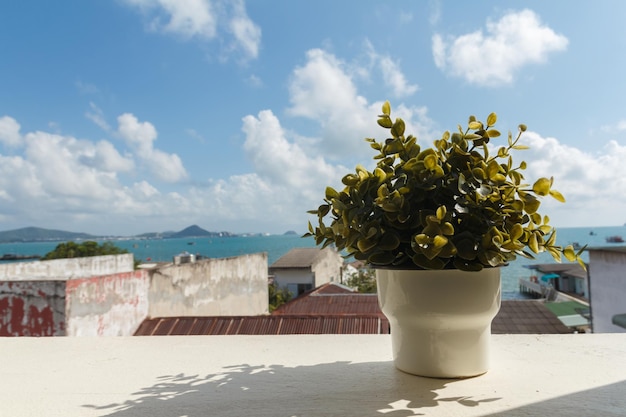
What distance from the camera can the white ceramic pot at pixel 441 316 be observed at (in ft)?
2.00

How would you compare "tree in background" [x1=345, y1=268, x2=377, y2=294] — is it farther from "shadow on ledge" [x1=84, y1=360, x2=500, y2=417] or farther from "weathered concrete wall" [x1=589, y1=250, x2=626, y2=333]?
"shadow on ledge" [x1=84, y1=360, x2=500, y2=417]

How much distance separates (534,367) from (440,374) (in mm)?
210

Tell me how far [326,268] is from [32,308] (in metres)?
15.1

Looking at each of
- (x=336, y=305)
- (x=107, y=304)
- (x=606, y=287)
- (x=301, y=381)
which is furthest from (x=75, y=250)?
(x=301, y=381)

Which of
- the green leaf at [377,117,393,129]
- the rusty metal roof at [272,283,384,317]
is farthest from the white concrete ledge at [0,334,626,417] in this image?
the rusty metal roof at [272,283,384,317]

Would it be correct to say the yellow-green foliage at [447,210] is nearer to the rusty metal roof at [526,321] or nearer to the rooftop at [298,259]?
the rusty metal roof at [526,321]

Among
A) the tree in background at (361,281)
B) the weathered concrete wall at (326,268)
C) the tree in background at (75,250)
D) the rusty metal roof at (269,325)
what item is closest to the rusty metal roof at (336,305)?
the rusty metal roof at (269,325)

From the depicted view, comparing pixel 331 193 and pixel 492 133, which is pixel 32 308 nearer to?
pixel 331 193

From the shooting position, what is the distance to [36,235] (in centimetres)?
9794

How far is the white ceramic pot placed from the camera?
0.61 metres

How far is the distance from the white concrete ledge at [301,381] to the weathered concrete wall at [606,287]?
22.0 feet

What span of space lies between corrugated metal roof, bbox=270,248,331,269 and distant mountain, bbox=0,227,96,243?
82.0 metres

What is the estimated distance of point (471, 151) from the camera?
2.03 ft

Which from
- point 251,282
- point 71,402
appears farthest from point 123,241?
point 71,402
